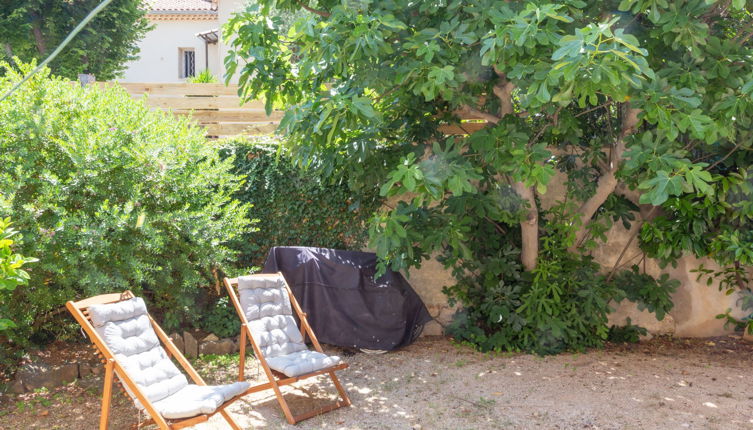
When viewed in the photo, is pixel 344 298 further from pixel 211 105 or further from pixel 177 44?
pixel 177 44

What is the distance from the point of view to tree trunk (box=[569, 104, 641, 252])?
5391 millimetres

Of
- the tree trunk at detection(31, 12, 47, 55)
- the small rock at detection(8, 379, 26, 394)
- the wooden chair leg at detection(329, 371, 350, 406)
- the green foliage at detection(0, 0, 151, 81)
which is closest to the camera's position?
the wooden chair leg at detection(329, 371, 350, 406)

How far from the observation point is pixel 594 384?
532 cm

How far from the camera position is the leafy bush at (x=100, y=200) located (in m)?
4.90

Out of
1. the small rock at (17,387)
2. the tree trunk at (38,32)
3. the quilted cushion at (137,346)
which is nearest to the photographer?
the quilted cushion at (137,346)

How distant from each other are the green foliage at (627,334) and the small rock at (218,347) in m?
3.94

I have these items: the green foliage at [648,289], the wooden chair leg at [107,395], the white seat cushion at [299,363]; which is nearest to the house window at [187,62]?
the green foliage at [648,289]

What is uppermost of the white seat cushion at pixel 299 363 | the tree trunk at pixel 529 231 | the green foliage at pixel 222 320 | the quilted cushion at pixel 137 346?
the tree trunk at pixel 529 231

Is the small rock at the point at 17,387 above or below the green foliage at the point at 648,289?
below

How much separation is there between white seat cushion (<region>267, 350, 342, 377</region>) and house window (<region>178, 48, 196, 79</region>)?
18927mm

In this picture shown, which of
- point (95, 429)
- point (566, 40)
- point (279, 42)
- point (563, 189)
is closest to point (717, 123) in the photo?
point (566, 40)

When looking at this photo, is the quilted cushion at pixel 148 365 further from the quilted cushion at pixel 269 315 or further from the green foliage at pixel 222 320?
the green foliage at pixel 222 320

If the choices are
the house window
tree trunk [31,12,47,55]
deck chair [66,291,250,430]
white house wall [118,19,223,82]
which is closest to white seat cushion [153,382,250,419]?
deck chair [66,291,250,430]

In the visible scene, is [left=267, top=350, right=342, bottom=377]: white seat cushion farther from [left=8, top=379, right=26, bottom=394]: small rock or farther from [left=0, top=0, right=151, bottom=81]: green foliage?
[left=0, top=0, right=151, bottom=81]: green foliage
